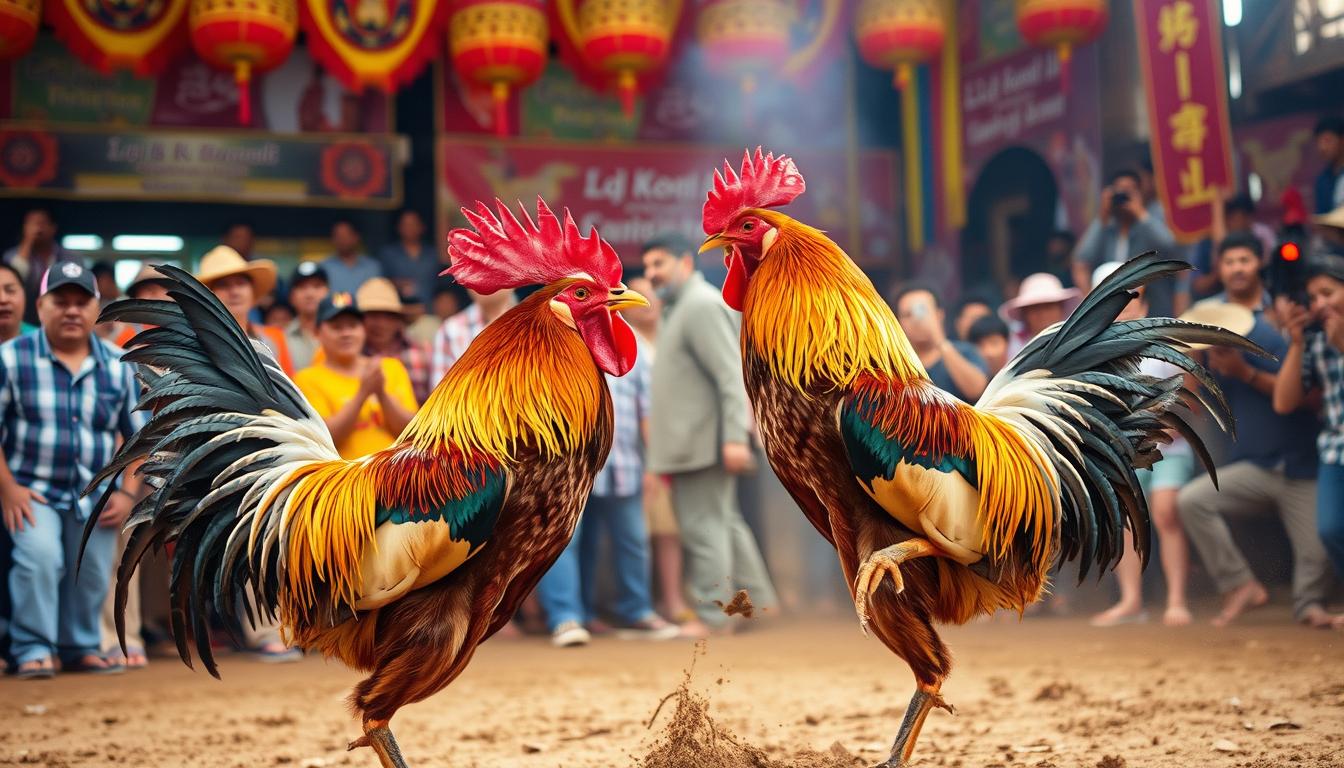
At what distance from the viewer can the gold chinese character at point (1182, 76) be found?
324 inches

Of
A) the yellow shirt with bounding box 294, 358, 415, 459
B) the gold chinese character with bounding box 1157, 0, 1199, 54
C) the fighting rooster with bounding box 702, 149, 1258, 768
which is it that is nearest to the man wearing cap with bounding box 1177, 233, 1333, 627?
the gold chinese character with bounding box 1157, 0, 1199, 54

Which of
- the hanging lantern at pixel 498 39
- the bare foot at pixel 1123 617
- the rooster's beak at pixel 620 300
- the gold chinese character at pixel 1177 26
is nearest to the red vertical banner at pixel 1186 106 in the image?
the gold chinese character at pixel 1177 26

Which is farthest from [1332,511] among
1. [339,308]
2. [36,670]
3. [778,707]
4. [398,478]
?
[36,670]

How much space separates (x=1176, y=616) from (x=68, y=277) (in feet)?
18.0

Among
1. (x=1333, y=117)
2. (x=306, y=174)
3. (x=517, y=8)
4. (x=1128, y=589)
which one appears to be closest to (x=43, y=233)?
(x=306, y=174)

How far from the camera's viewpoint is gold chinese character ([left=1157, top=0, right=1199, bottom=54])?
8.20 m

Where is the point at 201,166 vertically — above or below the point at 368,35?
below

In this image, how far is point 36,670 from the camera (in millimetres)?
5605

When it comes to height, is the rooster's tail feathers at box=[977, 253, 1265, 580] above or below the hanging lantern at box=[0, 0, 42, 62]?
below

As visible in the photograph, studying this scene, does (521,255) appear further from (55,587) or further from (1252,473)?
(1252,473)

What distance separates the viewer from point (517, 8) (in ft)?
30.2

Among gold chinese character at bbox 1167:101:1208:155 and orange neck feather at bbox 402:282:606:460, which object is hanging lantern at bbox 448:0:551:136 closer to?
gold chinese character at bbox 1167:101:1208:155

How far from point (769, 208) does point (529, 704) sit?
8.09 feet

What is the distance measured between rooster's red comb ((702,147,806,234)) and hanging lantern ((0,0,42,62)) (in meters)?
6.16
